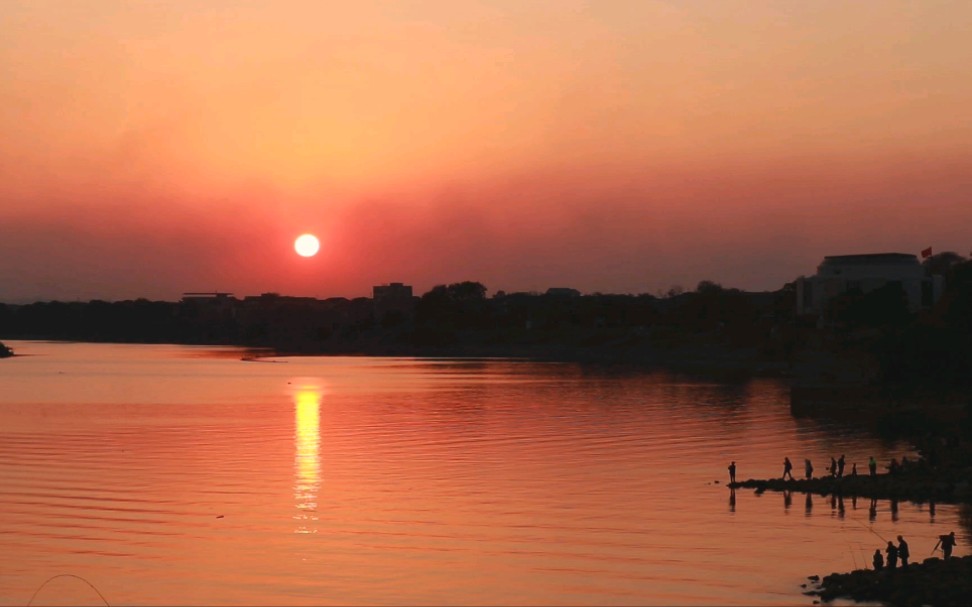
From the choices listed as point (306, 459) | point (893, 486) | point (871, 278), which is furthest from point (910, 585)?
point (871, 278)

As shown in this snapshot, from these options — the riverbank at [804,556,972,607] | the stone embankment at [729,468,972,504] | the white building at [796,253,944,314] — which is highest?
the white building at [796,253,944,314]

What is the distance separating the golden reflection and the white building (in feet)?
312

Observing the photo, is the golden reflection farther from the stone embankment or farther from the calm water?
the stone embankment

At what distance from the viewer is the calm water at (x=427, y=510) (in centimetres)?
3453

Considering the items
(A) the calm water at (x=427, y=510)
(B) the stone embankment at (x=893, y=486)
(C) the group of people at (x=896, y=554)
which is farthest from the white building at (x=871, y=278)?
(C) the group of people at (x=896, y=554)

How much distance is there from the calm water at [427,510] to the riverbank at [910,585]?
3.57 feet

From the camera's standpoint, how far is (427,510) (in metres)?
47.1

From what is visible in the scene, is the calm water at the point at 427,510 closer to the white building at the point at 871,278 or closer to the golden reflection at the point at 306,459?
the golden reflection at the point at 306,459

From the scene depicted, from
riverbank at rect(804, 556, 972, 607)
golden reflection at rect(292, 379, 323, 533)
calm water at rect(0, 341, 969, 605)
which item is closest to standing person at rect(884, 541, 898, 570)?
riverbank at rect(804, 556, 972, 607)

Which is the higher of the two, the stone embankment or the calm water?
the stone embankment

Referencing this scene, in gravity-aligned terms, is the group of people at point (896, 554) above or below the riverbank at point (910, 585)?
above

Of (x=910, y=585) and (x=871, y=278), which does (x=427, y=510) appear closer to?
(x=910, y=585)

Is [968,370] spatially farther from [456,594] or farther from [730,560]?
[456,594]

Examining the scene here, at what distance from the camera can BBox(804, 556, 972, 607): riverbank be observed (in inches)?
1179
